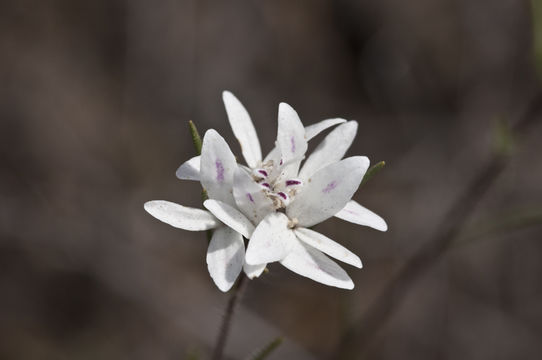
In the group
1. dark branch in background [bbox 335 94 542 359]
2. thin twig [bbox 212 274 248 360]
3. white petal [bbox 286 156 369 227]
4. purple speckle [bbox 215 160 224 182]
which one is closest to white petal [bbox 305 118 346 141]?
white petal [bbox 286 156 369 227]

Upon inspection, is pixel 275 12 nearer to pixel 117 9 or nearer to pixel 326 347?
pixel 117 9

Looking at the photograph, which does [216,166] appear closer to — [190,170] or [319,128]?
[190,170]

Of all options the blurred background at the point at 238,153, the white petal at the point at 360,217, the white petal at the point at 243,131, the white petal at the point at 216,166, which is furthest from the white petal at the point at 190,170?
the blurred background at the point at 238,153

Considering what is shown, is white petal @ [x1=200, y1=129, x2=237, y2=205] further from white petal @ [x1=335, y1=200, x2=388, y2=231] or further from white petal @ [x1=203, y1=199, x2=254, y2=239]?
white petal @ [x1=335, y1=200, x2=388, y2=231]

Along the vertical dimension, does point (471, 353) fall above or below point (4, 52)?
below

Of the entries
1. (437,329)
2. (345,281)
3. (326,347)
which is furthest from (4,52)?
(437,329)

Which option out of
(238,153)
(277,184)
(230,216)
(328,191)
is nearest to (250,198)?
(230,216)
